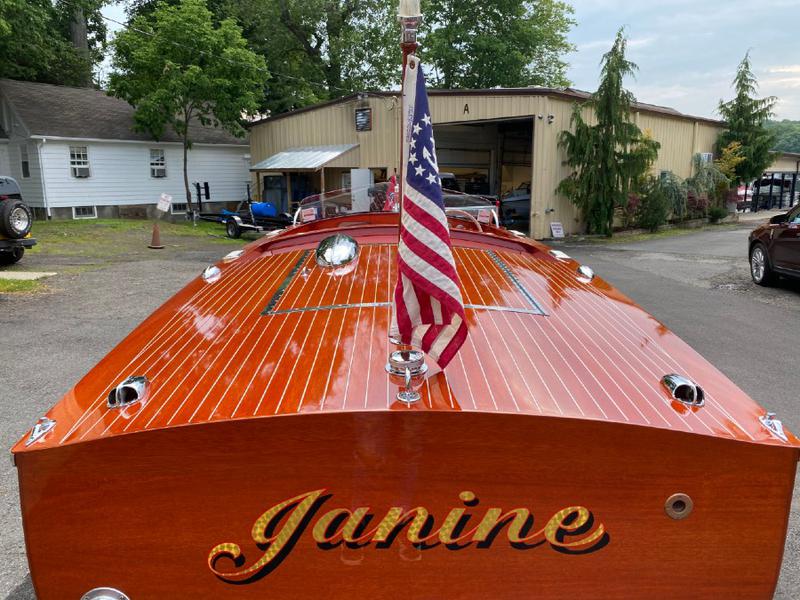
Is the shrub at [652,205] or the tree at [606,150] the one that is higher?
the tree at [606,150]

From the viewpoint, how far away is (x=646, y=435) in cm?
157

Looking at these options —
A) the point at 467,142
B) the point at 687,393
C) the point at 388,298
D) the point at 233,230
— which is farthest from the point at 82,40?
the point at 687,393

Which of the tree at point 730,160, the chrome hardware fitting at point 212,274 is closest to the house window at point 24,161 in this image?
the chrome hardware fitting at point 212,274

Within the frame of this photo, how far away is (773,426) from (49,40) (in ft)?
92.7

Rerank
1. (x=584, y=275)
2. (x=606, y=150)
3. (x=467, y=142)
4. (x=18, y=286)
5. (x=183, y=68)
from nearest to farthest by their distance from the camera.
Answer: (x=584, y=275), (x=18, y=286), (x=606, y=150), (x=183, y=68), (x=467, y=142)

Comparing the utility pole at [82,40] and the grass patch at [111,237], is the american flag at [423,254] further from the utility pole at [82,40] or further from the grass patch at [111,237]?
the utility pole at [82,40]

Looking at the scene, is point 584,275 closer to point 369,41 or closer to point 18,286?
point 18,286

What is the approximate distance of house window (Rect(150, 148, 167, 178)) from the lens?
2228 centimetres

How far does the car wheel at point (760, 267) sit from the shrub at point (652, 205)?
28.3 ft

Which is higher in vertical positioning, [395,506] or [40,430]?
[40,430]

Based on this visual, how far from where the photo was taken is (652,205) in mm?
17828

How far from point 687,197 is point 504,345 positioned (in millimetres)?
20391

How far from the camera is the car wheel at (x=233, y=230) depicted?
56.0 ft

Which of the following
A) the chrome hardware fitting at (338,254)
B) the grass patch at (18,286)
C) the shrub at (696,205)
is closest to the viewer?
the chrome hardware fitting at (338,254)
